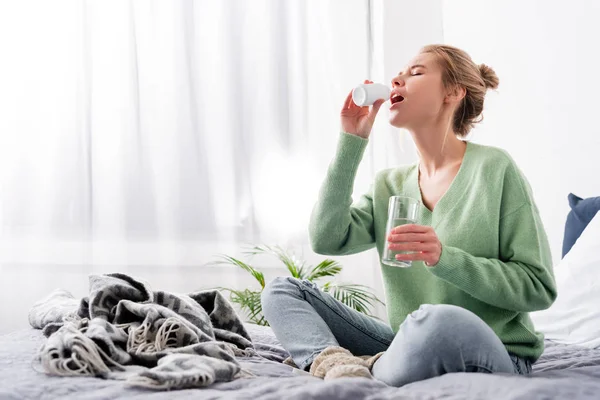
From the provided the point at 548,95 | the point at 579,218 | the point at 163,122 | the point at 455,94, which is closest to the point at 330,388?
the point at 455,94

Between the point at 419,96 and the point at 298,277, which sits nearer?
the point at 419,96

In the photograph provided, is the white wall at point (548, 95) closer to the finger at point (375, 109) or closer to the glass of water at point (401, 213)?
the finger at point (375, 109)

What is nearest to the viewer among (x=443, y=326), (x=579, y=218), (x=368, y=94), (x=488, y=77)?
(x=443, y=326)

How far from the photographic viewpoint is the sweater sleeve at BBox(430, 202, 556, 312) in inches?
57.7

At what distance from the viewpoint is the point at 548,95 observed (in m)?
2.88

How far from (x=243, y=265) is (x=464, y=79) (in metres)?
1.78

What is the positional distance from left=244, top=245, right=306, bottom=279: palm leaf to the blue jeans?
1.67 metres

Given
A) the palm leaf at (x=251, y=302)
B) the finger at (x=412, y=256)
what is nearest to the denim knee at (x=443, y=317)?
the finger at (x=412, y=256)

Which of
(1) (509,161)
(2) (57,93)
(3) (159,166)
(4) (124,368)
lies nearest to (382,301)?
(3) (159,166)

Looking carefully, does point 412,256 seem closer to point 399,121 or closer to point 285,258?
point 399,121

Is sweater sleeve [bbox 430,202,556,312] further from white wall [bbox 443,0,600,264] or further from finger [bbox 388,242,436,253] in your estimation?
white wall [bbox 443,0,600,264]

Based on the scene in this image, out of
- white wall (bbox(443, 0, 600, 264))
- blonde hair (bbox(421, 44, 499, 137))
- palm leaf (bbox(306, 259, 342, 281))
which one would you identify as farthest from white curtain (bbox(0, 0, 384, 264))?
blonde hair (bbox(421, 44, 499, 137))

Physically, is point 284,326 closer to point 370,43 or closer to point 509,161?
point 509,161

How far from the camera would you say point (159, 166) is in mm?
3479
